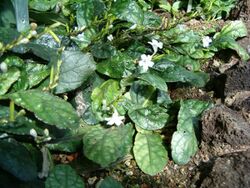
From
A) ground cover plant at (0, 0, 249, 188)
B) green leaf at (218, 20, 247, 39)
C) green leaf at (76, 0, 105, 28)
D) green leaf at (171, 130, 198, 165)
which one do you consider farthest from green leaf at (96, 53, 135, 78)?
green leaf at (218, 20, 247, 39)

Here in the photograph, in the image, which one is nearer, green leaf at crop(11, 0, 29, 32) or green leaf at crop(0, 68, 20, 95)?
green leaf at crop(0, 68, 20, 95)

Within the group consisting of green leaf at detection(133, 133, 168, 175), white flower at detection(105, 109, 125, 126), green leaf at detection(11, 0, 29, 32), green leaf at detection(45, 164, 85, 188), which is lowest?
green leaf at detection(133, 133, 168, 175)

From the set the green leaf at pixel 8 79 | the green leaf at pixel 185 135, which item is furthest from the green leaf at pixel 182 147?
the green leaf at pixel 8 79

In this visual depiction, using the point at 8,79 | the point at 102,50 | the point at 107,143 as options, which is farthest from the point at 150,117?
the point at 8,79

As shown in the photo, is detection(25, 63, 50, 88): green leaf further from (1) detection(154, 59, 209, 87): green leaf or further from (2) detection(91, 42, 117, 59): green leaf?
(1) detection(154, 59, 209, 87): green leaf

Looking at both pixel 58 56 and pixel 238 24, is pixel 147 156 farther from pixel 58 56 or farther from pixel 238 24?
pixel 238 24

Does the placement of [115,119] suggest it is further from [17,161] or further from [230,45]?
[230,45]

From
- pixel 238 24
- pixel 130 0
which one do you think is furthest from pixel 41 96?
pixel 238 24

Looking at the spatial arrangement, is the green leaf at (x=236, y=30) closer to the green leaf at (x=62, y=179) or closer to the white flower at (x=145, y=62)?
the white flower at (x=145, y=62)
